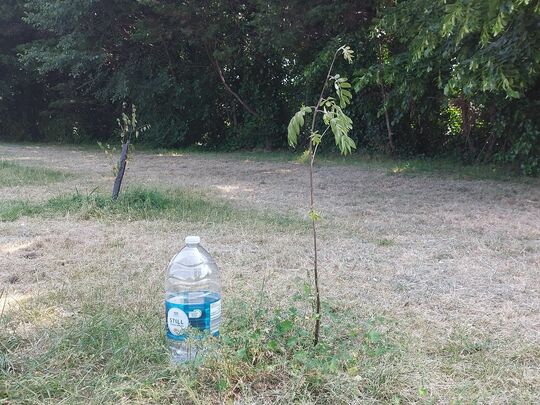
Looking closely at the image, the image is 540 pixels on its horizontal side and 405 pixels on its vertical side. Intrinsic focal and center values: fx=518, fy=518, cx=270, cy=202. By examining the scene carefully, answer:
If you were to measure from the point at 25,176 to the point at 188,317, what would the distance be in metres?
5.68

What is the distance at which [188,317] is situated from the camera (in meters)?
1.68

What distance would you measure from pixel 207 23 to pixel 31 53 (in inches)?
200

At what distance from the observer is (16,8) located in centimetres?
1466

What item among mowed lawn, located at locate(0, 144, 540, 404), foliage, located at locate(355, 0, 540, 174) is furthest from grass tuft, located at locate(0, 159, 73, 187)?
foliage, located at locate(355, 0, 540, 174)

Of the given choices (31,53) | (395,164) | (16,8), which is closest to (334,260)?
(395,164)

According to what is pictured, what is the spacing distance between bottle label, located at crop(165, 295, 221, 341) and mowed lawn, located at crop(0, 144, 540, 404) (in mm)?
74

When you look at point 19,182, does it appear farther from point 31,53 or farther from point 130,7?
point 31,53

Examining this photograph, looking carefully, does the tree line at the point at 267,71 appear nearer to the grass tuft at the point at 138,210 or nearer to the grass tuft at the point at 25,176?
the grass tuft at the point at 138,210

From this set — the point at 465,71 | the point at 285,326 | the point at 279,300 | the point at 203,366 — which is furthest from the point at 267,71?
the point at 203,366

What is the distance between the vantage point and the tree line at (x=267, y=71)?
5.86 metres

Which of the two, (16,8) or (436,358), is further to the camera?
(16,8)

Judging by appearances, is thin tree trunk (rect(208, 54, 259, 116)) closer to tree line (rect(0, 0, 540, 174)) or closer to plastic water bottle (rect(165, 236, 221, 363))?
tree line (rect(0, 0, 540, 174))

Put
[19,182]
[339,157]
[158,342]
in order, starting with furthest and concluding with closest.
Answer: [339,157], [19,182], [158,342]

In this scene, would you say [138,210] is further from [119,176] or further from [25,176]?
[25,176]
